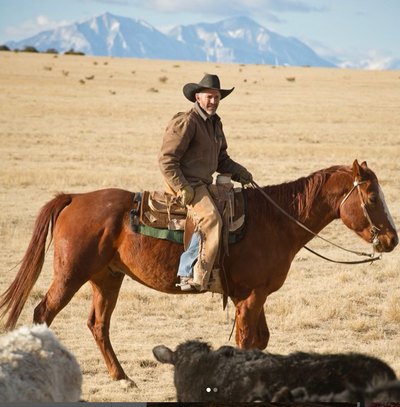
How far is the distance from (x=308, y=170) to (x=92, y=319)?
12182 millimetres

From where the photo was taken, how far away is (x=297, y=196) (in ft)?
20.3

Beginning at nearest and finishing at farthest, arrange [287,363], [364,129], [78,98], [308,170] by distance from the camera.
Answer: [287,363]
[308,170]
[364,129]
[78,98]

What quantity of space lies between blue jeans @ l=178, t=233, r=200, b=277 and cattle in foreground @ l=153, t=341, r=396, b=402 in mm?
1563

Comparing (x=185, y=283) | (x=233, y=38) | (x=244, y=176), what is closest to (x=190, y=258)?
(x=185, y=283)

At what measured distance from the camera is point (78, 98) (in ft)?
114

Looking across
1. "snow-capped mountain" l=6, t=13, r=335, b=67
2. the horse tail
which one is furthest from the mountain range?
the horse tail

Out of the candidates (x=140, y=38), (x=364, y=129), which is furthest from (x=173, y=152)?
(x=140, y=38)

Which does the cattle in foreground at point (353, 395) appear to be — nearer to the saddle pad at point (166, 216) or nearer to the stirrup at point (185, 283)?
the stirrup at point (185, 283)

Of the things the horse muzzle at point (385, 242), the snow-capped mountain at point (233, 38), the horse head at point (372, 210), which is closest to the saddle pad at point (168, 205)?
the horse head at point (372, 210)

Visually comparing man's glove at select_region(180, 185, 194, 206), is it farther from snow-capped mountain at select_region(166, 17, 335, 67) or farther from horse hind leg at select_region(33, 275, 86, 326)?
snow-capped mountain at select_region(166, 17, 335, 67)

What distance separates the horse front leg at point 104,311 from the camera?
6180 mm

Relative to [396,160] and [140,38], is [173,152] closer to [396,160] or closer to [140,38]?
[396,160]

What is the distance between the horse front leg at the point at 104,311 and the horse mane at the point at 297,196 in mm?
1538

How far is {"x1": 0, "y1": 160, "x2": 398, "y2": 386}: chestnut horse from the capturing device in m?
5.85
